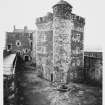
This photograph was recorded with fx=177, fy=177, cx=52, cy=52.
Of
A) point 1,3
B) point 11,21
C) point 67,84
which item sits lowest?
point 67,84

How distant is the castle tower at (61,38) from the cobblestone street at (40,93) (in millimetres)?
213

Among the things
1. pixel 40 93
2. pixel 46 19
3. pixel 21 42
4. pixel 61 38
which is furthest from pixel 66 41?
pixel 40 93

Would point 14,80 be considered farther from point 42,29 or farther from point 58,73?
point 42,29

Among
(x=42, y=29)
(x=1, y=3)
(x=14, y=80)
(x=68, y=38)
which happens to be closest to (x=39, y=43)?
(x=42, y=29)

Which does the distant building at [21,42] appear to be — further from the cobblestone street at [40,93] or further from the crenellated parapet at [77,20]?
the crenellated parapet at [77,20]

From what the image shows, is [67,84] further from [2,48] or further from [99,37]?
[2,48]

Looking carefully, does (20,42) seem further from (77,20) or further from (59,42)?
(77,20)

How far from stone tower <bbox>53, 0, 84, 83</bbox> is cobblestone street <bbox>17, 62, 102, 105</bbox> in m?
0.20

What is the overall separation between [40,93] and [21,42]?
84 centimetres

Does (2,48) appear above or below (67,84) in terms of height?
above

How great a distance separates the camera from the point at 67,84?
2.74m

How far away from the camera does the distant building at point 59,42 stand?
2.67 metres

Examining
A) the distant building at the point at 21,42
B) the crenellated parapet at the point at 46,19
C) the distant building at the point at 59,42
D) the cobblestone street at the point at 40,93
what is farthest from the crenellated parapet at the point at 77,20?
the cobblestone street at the point at 40,93

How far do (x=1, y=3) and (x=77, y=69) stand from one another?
5.15 feet
